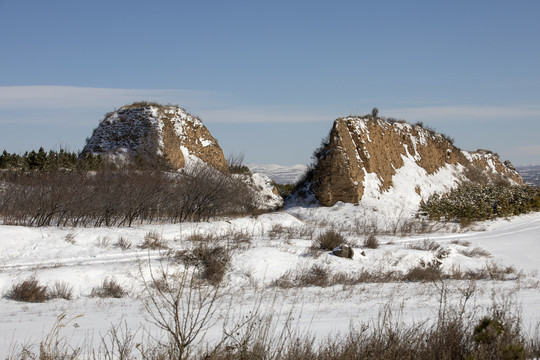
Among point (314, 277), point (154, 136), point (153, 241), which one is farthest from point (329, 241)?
point (154, 136)

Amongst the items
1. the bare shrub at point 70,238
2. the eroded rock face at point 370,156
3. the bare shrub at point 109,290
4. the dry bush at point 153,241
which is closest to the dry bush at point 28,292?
the bare shrub at point 109,290

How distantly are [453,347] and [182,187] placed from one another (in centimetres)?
1654

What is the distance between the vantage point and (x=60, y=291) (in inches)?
386

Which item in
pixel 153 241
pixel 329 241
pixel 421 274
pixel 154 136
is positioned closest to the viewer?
pixel 421 274

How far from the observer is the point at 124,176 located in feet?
61.3

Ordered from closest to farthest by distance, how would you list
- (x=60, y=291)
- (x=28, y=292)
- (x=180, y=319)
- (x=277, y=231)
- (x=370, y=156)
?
(x=180, y=319), (x=28, y=292), (x=60, y=291), (x=277, y=231), (x=370, y=156)

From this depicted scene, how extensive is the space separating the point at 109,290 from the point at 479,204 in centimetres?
2361

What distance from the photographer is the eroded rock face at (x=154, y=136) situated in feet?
87.7

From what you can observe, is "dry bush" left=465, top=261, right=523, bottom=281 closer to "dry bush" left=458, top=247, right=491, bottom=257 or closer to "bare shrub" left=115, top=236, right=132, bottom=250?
"dry bush" left=458, top=247, right=491, bottom=257

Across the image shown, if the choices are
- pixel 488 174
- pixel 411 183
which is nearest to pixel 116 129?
pixel 411 183

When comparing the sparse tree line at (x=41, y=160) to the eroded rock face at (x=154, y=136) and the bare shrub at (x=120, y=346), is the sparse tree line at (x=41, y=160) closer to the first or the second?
the eroded rock face at (x=154, y=136)

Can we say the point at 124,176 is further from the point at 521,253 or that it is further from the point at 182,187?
the point at 521,253

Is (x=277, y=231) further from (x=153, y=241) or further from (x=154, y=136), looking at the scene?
(x=154, y=136)

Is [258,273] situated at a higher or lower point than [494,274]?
higher
